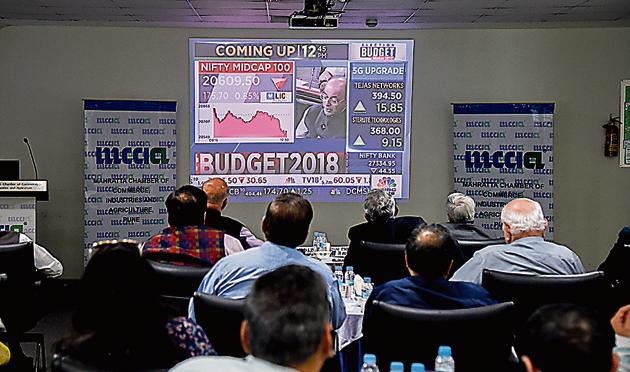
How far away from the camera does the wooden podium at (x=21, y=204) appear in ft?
20.2

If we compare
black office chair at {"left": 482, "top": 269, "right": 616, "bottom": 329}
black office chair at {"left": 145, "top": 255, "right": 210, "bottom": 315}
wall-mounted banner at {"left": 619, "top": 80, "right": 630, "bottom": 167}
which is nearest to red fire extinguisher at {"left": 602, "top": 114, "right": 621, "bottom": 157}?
wall-mounted banner at {"left": 619, "top": 80, "right": 630, "bottom": 167}

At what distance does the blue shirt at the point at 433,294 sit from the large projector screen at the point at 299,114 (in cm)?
446

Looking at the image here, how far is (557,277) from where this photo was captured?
3100 millimetres

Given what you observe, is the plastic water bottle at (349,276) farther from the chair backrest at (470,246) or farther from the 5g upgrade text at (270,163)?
the 5g upgrade text at (270,163)

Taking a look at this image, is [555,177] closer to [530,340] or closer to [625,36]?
[625,36]

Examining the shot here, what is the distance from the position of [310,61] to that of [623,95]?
10.2 feet

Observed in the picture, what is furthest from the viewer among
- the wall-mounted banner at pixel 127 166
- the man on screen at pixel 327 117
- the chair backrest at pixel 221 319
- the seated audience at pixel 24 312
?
the man on screen at pixel 327 117

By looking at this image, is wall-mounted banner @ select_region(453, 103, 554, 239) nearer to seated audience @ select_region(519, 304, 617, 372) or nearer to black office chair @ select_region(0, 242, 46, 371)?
black office chair @ select_region(0, 242, 46, 371)

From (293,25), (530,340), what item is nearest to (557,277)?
(530,340)

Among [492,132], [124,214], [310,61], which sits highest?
[310,61]

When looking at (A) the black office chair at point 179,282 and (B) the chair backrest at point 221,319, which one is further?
(A) the black office chair at point 179,282

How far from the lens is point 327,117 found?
7.18 meters

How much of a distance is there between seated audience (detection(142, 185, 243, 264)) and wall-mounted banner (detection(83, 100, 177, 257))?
11.0 ft

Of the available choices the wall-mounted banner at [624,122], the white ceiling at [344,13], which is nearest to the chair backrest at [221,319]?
the white ceiling at [344,13]
